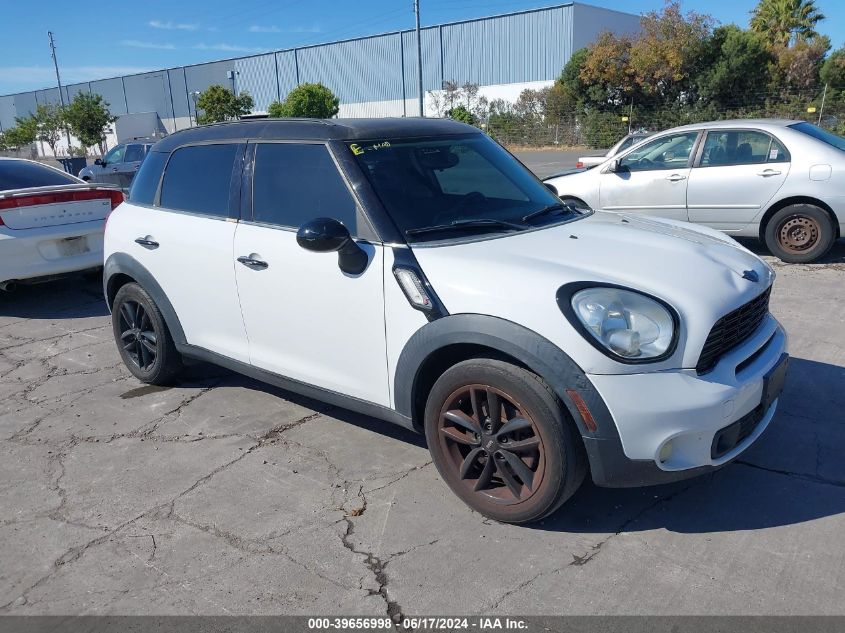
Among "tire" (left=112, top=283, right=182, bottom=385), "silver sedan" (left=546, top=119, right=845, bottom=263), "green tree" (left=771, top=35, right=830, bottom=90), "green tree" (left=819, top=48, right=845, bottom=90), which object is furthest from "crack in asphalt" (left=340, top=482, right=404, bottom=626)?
"green tree" (left=819, top=48, right=845, bottom=90)

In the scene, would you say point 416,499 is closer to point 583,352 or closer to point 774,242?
point 583,352

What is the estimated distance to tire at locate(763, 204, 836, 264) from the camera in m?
7.64

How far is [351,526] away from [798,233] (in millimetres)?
6754

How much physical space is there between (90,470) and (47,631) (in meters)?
1.38

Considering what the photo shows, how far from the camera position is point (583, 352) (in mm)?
2730

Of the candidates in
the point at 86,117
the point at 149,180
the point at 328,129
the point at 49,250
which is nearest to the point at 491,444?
the point at 328,129

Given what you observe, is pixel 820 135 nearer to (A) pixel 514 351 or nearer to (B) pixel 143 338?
(A) pixel 514 351

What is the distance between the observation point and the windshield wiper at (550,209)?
3800 mm

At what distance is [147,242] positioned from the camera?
4.58m

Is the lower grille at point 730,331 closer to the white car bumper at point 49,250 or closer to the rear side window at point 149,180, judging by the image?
the rear side window at point 149,180

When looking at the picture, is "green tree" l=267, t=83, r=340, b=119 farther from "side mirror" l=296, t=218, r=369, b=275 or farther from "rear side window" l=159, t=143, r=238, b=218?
"side mirror" l=296, t=218, r=369, b=275

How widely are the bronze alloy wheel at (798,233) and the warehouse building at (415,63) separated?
1591 inches

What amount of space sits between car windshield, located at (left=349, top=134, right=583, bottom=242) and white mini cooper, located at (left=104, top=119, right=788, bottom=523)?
0.01 meters

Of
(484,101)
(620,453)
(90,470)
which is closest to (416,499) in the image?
(620,453)
